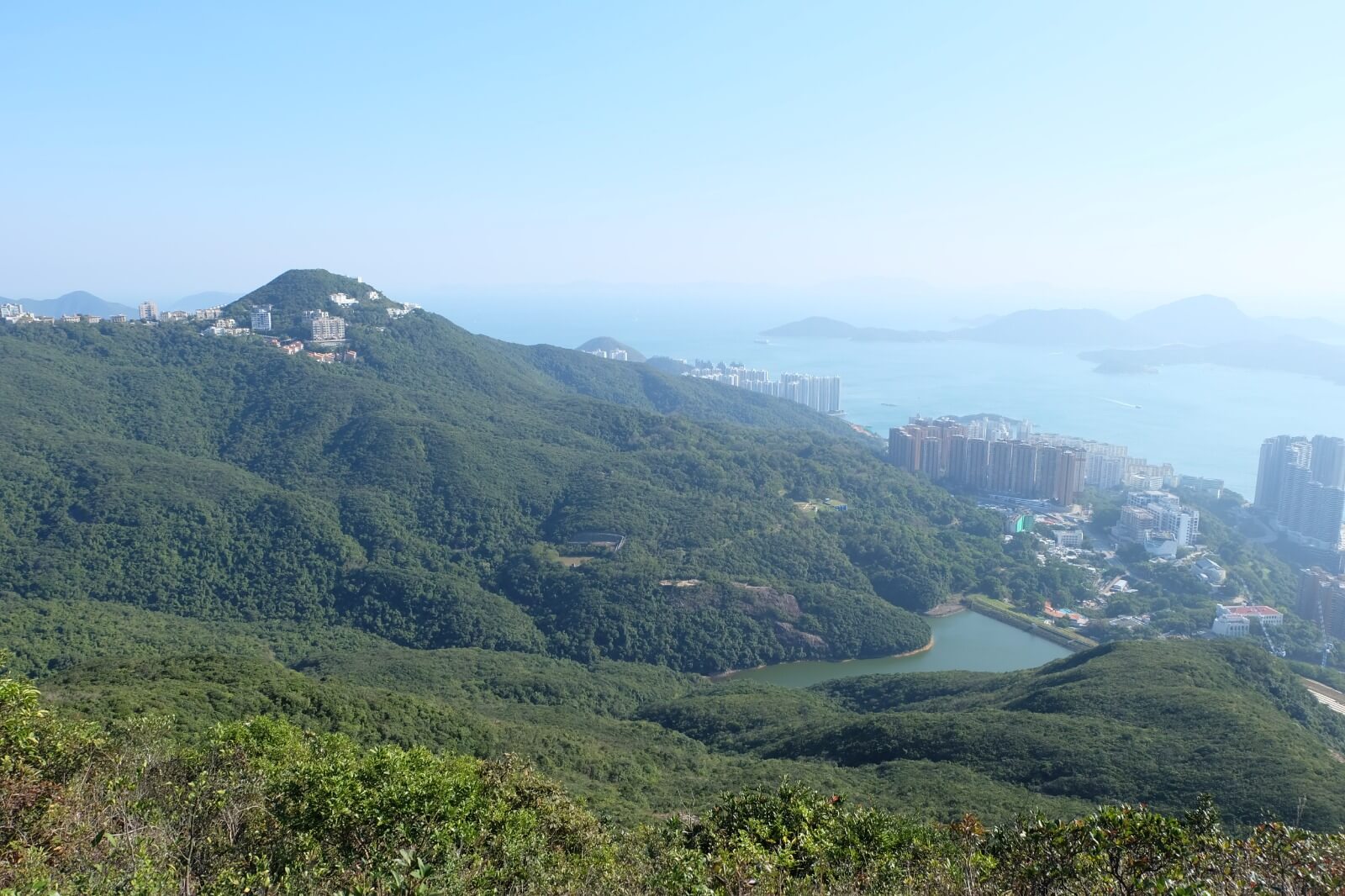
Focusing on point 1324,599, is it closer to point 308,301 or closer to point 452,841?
point 452,841

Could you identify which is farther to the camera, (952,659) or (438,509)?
(438,509)

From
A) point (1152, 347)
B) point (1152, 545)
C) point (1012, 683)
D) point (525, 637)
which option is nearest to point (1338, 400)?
point (1152, 347)

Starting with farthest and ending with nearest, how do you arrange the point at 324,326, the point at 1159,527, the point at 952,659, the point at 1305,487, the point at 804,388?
the point at 804,388, the point at 324,326, the point at 1305,487, the point at 1159,527, the point at 952,659

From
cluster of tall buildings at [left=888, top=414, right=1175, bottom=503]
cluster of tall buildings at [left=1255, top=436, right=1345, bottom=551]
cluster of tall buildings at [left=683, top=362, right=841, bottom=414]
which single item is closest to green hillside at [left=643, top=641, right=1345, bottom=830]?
cluster of tall buildings at [left=888, top=414, right=1175, bottom=503]

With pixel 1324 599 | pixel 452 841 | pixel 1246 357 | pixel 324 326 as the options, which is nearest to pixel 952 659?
pixel 1324 599

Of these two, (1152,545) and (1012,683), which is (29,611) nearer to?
(1012,683)

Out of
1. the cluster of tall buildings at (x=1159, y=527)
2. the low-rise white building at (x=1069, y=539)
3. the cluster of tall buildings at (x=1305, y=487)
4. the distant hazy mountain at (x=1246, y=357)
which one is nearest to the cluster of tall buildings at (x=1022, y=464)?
the cluster of tall buildings at (x=1159, y=527)
